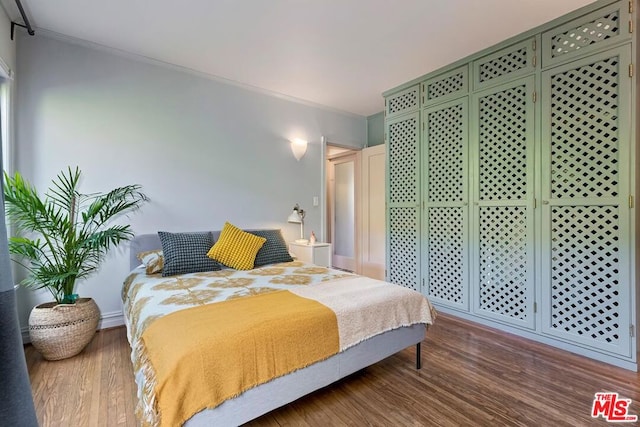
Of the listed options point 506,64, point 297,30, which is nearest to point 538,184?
point 506,64

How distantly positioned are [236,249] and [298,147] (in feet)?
5.59

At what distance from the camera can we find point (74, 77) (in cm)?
275

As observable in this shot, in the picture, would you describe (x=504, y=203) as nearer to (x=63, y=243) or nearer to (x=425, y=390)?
(x=425, y=390)

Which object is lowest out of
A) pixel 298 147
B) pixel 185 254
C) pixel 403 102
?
pixel 185 254

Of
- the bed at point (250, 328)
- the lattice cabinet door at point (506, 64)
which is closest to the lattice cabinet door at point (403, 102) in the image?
the lattice cabinet door at point (506, 64)

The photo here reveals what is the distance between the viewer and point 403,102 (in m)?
3.72

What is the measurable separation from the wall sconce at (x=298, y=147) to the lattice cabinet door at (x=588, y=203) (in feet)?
8.47

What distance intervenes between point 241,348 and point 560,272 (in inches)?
99.8

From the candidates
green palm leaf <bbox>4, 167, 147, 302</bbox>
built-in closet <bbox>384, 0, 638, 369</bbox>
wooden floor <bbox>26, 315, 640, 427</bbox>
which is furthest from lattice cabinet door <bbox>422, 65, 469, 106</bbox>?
green palm leaf <bbox>4, 167, 147, 302</bbox>

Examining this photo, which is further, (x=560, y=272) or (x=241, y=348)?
(x=560, y=272)

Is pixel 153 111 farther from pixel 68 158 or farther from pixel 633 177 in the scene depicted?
pixel 633 177

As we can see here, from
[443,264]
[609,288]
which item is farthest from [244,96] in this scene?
[609,288]

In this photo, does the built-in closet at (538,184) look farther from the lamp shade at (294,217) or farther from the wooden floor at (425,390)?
the lamp shade at (294,217)

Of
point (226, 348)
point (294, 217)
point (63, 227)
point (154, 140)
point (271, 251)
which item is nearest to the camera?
point (226, 348)
